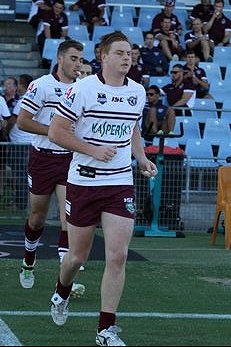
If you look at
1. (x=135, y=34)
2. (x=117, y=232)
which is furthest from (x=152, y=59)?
(x=117, y=232)

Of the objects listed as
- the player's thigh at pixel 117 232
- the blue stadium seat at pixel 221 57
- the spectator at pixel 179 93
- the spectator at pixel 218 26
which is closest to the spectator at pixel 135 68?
the spectator at pixel 179 93

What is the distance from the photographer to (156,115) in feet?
51.8

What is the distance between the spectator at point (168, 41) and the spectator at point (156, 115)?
2.83 m

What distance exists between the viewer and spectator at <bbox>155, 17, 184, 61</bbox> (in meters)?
18.7

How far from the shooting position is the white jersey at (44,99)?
8391 millimetres

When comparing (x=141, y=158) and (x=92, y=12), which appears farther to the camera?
(x=92, y=12)

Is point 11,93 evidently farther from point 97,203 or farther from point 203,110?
point 97,203

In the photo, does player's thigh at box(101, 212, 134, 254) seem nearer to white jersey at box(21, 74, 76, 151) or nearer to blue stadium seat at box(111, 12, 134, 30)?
white jersey at box(21, 74, 76, 151)

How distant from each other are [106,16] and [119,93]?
43.1ft

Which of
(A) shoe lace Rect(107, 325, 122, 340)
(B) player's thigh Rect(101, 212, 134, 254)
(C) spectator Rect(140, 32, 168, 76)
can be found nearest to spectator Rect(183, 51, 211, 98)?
(C) spectator Rect(140, 32, 168, 76)

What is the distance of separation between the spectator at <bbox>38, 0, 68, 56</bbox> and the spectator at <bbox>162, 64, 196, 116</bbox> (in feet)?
7.47

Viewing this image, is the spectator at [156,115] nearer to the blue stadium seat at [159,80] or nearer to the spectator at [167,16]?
the blue stadium seat at [159,80]

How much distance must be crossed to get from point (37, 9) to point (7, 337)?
1298 centimetres

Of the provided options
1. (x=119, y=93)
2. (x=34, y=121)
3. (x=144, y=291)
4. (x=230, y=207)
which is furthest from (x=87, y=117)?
(x=230, y=207)
